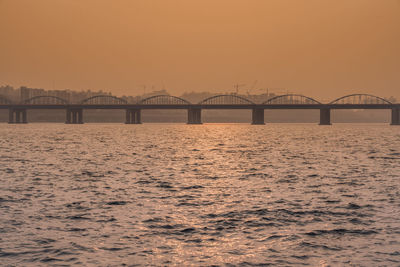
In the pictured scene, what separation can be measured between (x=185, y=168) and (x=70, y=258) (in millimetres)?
31152

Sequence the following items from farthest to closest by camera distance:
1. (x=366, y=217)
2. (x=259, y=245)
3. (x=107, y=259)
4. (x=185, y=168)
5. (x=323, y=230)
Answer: (x=185, y=168) < (x=366, y=217) < (x=323, y=230) < (x=259, y=245) < (x=107, y=259)

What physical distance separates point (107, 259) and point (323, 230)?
8.53 meters

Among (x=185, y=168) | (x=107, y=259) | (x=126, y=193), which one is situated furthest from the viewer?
(x=185, y=168)

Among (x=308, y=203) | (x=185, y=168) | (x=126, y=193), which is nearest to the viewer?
(x=308, y=203)

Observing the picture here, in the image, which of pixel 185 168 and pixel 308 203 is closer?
pixel 308 203

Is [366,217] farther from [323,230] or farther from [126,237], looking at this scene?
[126,237]

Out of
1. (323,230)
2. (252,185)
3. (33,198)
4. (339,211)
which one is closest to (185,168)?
(252,185)

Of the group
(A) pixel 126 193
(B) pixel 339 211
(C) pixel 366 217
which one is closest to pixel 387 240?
(C) pixel 366 217

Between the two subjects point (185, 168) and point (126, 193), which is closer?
point (126, 193)

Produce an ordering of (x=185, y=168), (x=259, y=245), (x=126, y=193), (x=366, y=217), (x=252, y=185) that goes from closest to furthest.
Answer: (x=259, y=245) < (x=366, y=217) < (x=126, y=193) < (x=252, y=185) < (x=185, y=168)

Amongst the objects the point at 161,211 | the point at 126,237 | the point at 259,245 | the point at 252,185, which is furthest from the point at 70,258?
the point at 252,185

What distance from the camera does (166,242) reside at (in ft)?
57.0

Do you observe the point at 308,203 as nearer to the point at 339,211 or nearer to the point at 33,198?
the point at 339,211

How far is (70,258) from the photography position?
15398 mm
